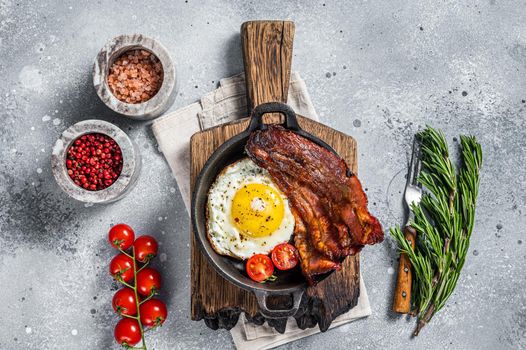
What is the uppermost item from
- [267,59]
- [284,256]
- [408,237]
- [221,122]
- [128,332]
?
[267,59]

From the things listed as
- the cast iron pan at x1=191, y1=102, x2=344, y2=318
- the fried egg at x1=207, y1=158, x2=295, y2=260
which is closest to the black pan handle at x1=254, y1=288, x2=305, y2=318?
the cast iron pan at x1=191, y1=102, x2=344, y2=318

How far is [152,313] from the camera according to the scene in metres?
3.00

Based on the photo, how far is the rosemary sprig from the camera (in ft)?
9.94

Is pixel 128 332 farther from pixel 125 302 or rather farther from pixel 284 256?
pixel 284 256

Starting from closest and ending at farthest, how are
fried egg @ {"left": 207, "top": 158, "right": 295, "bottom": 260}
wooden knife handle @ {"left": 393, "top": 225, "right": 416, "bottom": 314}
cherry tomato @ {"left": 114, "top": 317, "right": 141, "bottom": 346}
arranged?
fried egg @ {"left": 207, "top": 158, "right": 295, "bottom": 260} < cherry tomato @ {"left": 114, "top": 317, "right": 141, "bottom": 346} < wooden knife handle @ {"left": 393, "top": 225, "right": 416, "bottom": 314}

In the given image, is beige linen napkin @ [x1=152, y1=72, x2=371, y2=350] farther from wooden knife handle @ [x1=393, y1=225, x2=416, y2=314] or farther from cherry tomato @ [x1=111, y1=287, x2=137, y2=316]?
cherry tomato @ [x1=111, y1=287, x2=137, y2=316]

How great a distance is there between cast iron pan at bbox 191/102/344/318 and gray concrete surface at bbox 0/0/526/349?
20.6 inches

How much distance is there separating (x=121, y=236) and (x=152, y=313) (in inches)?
17.6

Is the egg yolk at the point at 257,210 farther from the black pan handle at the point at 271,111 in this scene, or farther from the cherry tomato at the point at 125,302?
the cherry tomato at the point at 125,302

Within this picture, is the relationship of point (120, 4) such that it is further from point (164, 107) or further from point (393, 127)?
point (393, 127)

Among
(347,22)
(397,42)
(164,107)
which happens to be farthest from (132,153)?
(397,42)

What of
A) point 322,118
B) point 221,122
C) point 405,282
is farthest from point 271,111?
point 405,282

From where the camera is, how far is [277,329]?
294 cm

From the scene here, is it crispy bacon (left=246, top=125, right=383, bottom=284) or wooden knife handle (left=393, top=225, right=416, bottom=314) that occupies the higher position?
crispy bacon (left=246, top=125, right=383, bottom=284)
